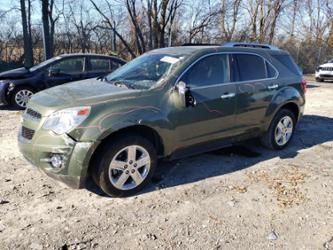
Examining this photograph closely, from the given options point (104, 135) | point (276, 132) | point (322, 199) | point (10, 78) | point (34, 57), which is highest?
point (34, 57)

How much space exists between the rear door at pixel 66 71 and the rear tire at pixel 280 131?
18.5 ft

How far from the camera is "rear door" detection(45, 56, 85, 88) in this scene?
358 inches

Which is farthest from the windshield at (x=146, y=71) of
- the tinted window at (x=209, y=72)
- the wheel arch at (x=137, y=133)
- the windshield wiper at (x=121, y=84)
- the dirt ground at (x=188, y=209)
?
the dirt ground at (x=188, y=209)

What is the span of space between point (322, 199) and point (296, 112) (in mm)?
2238

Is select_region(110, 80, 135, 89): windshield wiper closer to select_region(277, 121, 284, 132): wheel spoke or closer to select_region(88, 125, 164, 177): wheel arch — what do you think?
select_region(88, 125, 164, 177): wheel arch

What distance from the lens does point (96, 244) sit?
3.14 meters

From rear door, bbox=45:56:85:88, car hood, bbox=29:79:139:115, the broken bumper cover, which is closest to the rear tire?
car hood, bbox=29:79:139:115

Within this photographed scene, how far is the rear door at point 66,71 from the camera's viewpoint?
9102mm

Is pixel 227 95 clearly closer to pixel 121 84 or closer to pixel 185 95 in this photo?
pixel 185 95

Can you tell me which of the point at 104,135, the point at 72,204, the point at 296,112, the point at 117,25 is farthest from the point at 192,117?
the point at 117,25

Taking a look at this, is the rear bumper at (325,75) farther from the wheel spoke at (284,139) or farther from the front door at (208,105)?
the front door at (208,105)

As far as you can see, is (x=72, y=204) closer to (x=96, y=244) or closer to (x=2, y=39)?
(x=96, y=244)

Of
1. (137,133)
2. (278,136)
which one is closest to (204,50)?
(137,133)

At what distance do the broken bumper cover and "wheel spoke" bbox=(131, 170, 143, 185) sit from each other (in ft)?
1.94
